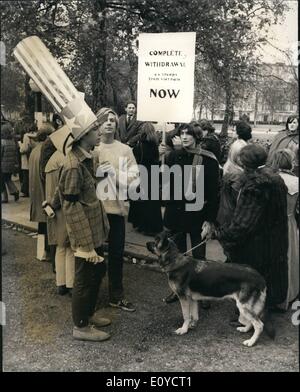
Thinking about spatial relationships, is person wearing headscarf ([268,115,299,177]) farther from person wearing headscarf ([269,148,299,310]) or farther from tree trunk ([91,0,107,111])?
tree trunk ([91,0,107,111])

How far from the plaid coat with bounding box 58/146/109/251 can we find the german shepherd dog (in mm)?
691

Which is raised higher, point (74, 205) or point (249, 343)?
point (74, 205)

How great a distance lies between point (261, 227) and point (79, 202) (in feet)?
5.44

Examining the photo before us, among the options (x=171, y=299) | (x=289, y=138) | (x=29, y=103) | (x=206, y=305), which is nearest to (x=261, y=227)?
(x=206, y=305)

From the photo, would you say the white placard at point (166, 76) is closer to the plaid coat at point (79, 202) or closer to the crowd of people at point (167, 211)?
the crowd of people at point (167, 211)

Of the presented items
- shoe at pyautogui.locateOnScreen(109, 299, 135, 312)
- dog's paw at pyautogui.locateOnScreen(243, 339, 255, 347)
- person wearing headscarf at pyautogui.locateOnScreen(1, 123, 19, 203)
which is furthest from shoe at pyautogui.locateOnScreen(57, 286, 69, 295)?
person wearing headscarf at pyautogui.locateOnScreen(1, 123, 19, 203)

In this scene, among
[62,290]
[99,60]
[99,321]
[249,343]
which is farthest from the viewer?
[99,60]

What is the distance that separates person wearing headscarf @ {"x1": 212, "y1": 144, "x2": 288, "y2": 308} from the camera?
14.8ft

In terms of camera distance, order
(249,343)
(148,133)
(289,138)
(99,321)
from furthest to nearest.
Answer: (148,133), (289,138), (99,321), (249,343)

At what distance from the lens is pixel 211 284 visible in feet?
15.0

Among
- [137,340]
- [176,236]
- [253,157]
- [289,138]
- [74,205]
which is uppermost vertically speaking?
[289,138]

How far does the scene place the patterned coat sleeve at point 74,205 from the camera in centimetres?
405

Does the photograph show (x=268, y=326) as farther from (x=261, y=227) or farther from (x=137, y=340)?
(x=137, y=340)

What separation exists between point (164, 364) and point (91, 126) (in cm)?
201
